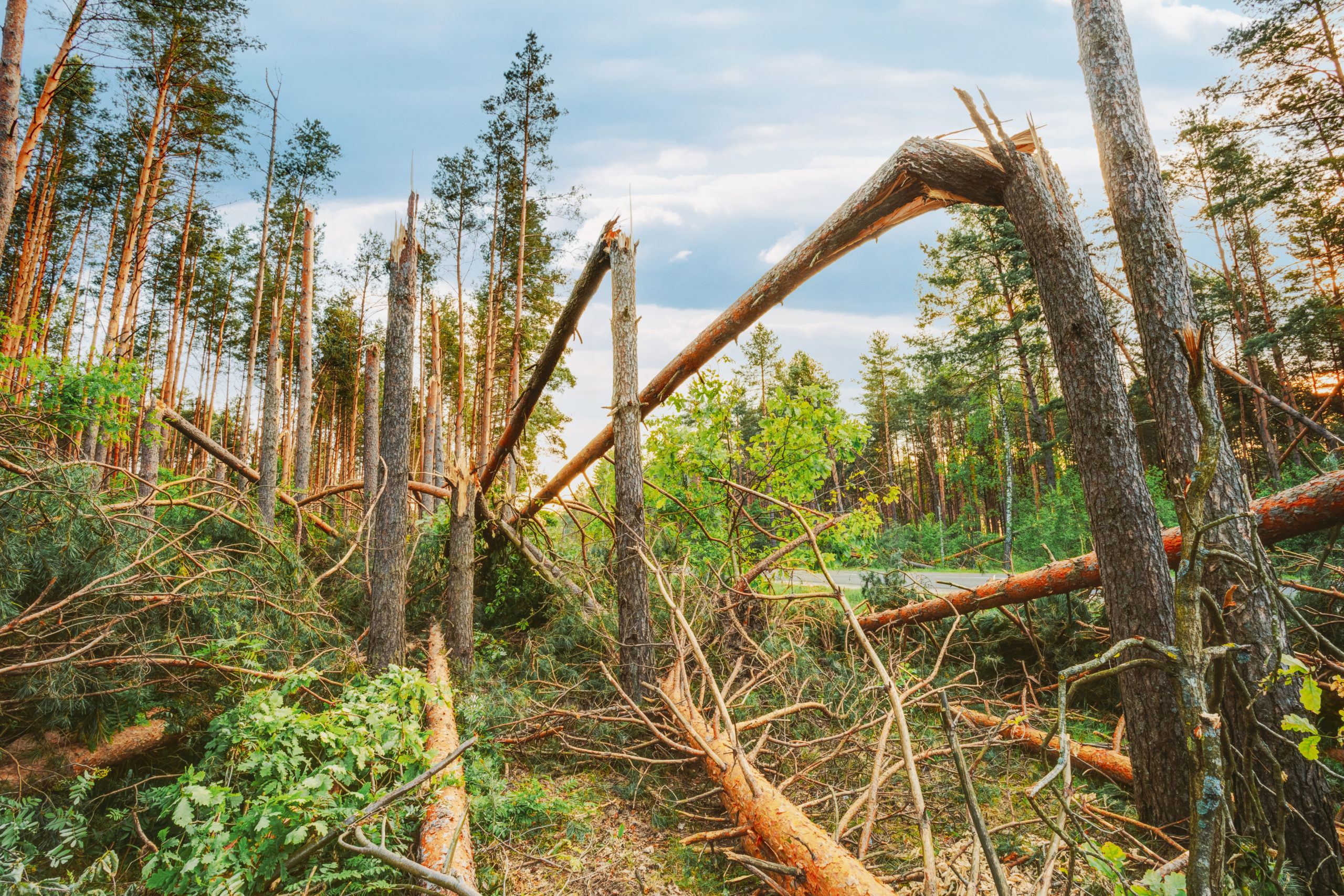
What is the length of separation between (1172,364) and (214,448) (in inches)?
353

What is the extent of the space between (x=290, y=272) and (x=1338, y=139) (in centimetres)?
2683

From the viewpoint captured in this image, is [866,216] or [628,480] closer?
[866,216]

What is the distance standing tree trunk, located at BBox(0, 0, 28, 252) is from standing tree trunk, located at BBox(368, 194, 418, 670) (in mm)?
4947

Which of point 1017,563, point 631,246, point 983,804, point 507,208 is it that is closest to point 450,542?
point 631,246

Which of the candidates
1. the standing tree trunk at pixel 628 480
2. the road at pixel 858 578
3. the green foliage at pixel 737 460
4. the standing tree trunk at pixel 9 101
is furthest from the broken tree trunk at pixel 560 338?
the standing tree trunk at pixel 9 101

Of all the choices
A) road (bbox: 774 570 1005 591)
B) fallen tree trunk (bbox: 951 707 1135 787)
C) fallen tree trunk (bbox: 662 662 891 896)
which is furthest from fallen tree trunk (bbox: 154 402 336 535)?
fallen tree trunk (bbox: 951 707 1135 787)

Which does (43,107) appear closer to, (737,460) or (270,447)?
(270,447)

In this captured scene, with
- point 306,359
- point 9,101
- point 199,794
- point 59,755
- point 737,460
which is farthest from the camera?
point 306,359

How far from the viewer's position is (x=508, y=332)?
699 inches

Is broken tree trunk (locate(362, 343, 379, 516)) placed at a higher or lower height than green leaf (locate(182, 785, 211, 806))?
higher

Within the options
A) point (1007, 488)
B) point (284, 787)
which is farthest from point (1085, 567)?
point (1007, 488)

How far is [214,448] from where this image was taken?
21.6ft

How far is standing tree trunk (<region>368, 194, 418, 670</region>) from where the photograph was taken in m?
4.47

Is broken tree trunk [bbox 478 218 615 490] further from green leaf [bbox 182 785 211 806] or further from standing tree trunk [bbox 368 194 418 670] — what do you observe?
green leaf [bbox 182 785 211 806]
